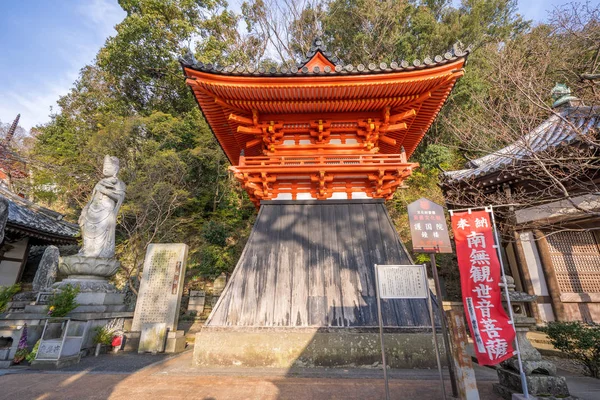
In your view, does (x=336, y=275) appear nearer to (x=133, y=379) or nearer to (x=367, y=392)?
(x=367, y=392)

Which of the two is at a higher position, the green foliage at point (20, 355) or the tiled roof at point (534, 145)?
the tiled roof at point (534, 145)

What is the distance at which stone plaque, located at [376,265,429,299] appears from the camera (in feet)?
13.3

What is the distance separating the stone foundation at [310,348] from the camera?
5043 mm

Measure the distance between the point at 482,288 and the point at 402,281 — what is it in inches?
44.3

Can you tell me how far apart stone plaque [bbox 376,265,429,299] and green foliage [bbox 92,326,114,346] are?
269 inches

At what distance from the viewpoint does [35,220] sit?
11852 mm

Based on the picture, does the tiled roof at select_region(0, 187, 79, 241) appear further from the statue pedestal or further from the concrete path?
the concrete path

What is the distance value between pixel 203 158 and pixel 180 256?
10.1m

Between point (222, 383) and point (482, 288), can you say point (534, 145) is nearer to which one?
point (482, 288)

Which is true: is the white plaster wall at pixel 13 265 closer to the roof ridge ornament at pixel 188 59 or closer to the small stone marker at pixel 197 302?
the small stone marker at pixel 197 302

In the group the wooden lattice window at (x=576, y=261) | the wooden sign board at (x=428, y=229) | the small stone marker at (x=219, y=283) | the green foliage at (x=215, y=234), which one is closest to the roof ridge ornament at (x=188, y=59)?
the wooden sign board at (x=428, y=229)

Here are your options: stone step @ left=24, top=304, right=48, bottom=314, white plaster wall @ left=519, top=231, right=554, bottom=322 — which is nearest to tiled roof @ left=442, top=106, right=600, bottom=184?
white plaster wall @ left=519, top=231, right=554, bottom=322

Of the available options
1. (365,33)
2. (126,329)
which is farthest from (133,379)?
(365,33)

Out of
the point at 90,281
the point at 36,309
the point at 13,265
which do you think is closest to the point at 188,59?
the point at 90,281
